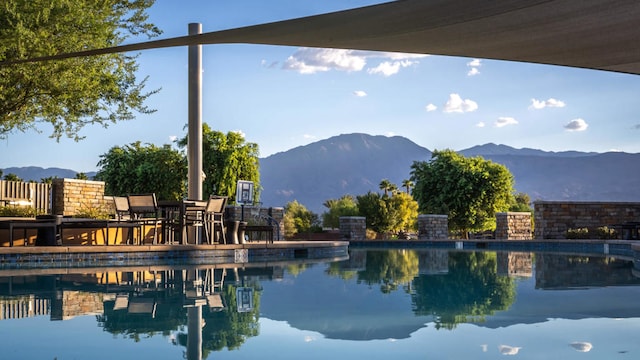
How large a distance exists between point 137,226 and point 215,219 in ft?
5.55

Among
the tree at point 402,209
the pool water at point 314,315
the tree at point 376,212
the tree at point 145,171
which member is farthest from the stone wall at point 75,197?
the tree at point 402,209

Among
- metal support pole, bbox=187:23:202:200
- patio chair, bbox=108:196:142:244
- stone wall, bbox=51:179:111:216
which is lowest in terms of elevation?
patio chair, bbox=108:196:142:244

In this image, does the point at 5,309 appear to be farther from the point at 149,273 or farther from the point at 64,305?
the point at 149,273

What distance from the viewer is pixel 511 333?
4.85 m

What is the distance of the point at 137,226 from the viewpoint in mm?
11609

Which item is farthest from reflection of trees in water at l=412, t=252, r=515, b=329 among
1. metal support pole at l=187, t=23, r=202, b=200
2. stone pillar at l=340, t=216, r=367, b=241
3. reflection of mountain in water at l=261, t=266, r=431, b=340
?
stone pillar at l=340, t=216, r=367, b=241

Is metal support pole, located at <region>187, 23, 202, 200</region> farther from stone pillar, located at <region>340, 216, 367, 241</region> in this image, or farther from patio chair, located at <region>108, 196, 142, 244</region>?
stone pillar, located at <region>340, 216, 367, 241</region>

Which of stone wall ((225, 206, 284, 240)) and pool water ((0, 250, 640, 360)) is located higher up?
stone wall ((225, 206, 284, 240))

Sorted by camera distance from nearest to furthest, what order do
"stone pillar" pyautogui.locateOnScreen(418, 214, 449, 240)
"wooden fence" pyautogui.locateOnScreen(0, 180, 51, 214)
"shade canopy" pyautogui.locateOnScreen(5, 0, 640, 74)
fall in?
1. "shade canopy" pyautogui.locateOnScreen(5, 0, 640, 74)
2. "wooden fence" pyautogui.locateOnScreen(0, 180, 51, 214)
3. "stone pillar" pyautogui.locateOnScreen(418, 214, 449, 240)

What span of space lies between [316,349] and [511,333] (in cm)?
146

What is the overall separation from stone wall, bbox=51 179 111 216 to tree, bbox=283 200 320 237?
346 inches

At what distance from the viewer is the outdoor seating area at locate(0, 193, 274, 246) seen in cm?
1117

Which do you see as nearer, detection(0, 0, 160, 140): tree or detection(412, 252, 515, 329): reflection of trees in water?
detection(412, 252, 515, 329): reflection of trees in water

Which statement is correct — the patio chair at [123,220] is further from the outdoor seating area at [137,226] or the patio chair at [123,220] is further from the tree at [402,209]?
the tree at [402,209]
